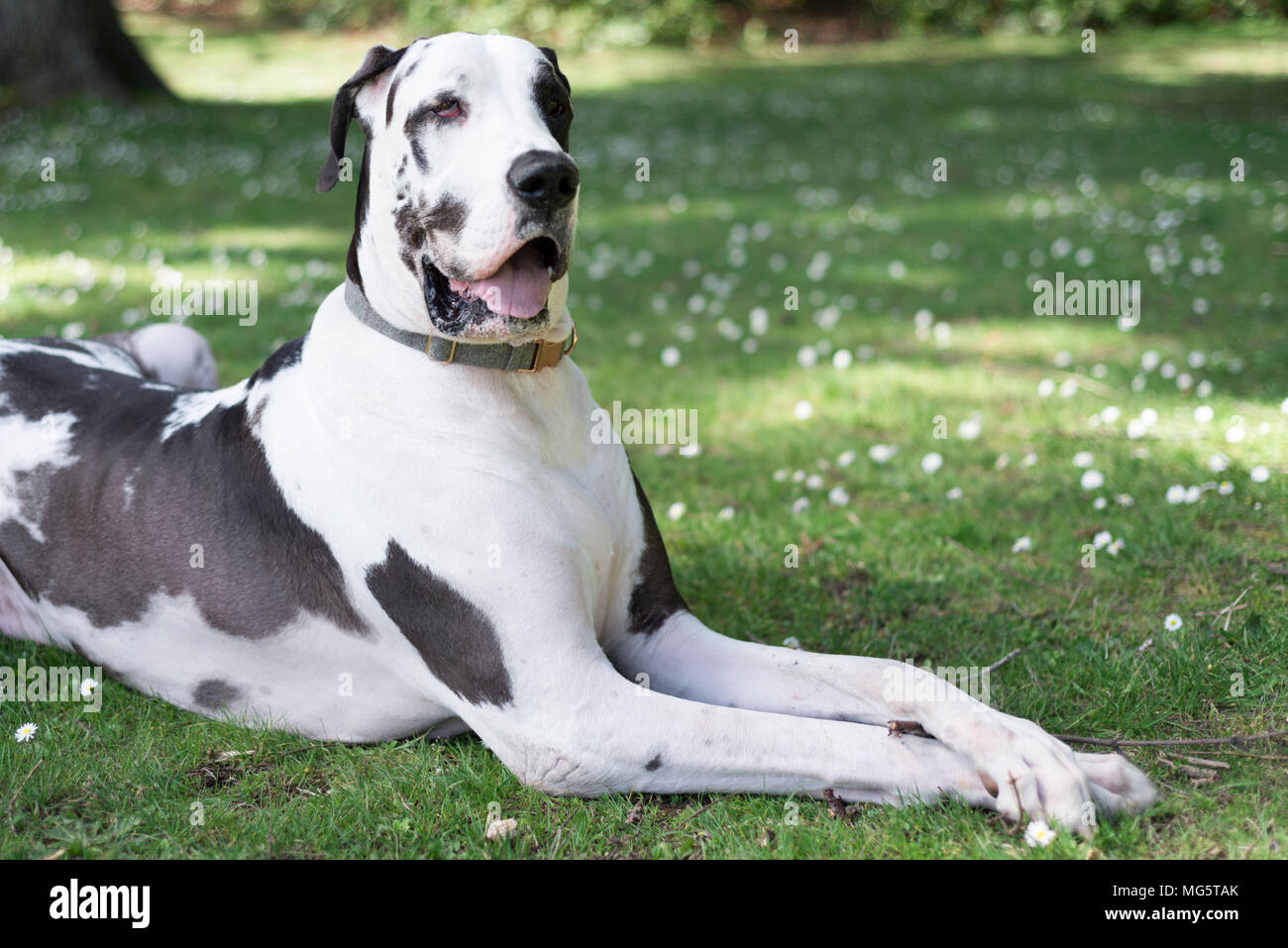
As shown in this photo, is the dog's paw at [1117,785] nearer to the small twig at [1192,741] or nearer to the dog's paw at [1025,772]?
the dog's paw at [1025,772]

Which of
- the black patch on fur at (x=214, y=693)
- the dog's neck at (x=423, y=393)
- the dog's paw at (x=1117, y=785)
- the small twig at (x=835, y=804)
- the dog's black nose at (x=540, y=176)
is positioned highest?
the dog's black nose at (x=540, y=176)

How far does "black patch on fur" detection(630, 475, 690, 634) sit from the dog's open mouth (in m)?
0.74

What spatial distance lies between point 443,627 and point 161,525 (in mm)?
974

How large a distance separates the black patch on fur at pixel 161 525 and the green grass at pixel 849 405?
1.21ft

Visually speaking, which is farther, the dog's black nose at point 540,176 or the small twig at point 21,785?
the small twig at point 21,785

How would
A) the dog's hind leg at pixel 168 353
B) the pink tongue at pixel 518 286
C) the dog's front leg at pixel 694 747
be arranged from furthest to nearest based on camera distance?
the dog's hind leg at pixel 168 353 → the pink tongue at pixel 518 286 → the dog's front leg at pixel 694 747

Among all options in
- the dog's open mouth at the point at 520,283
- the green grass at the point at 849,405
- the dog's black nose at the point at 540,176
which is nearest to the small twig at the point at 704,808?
the green grass at the point at 849,405

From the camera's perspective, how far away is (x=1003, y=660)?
356 cm

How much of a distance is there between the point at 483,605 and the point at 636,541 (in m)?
0.65

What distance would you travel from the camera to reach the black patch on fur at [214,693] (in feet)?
11.4

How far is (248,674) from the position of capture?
11.2ft

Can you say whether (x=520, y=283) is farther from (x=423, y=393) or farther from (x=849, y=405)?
(x=849, y=405)

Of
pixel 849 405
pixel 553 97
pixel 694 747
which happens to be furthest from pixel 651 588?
pixel 849 405
